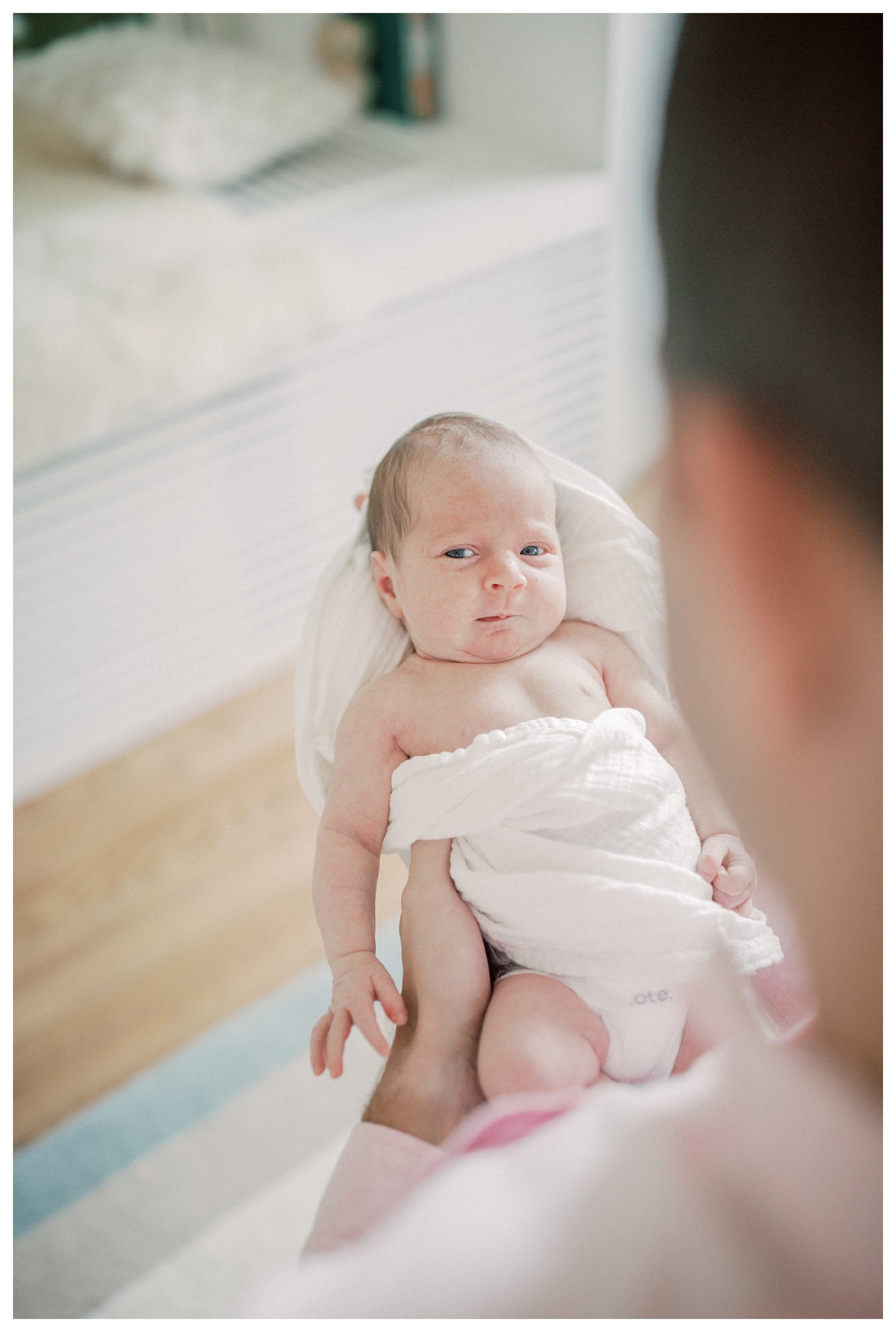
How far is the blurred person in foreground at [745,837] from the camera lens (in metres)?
0.26

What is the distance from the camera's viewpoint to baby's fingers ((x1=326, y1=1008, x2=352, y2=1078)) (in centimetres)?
36

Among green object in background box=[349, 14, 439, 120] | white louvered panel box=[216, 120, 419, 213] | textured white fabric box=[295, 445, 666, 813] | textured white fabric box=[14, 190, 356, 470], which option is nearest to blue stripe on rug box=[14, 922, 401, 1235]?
textured white fabric box=[295, 445, 666, 813]

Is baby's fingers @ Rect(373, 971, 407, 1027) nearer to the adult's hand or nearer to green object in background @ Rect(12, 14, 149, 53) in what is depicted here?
the adult's hand

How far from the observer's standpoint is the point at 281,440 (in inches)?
50.0

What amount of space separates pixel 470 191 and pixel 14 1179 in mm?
1268

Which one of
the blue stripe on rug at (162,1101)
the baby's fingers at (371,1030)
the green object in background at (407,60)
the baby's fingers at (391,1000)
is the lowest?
the blue stripe on rug at (162,1101)

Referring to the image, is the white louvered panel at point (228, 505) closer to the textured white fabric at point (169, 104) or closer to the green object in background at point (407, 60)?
the textured white fabric at point (169, 104)

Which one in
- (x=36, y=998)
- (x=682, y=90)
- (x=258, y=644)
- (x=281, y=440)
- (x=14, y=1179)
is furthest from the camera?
(x=258, y=644)

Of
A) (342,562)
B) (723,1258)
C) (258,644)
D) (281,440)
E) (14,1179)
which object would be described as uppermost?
(342,562)

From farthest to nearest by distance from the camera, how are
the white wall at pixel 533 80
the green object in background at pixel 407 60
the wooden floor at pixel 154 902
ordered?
the green object in background at pixel 407 60 → the white wall at pixel 533 80 → the wooden floor at pixel 154 902

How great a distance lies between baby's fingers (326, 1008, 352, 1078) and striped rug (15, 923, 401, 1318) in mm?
284

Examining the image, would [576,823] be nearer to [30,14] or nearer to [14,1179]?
[14,1179]

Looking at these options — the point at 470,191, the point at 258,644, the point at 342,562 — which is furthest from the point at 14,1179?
the point at 470,191

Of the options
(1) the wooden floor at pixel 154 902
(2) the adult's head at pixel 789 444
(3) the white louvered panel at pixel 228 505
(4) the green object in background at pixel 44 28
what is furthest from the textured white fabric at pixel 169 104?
(2) the adult's head at pixel 789 444
